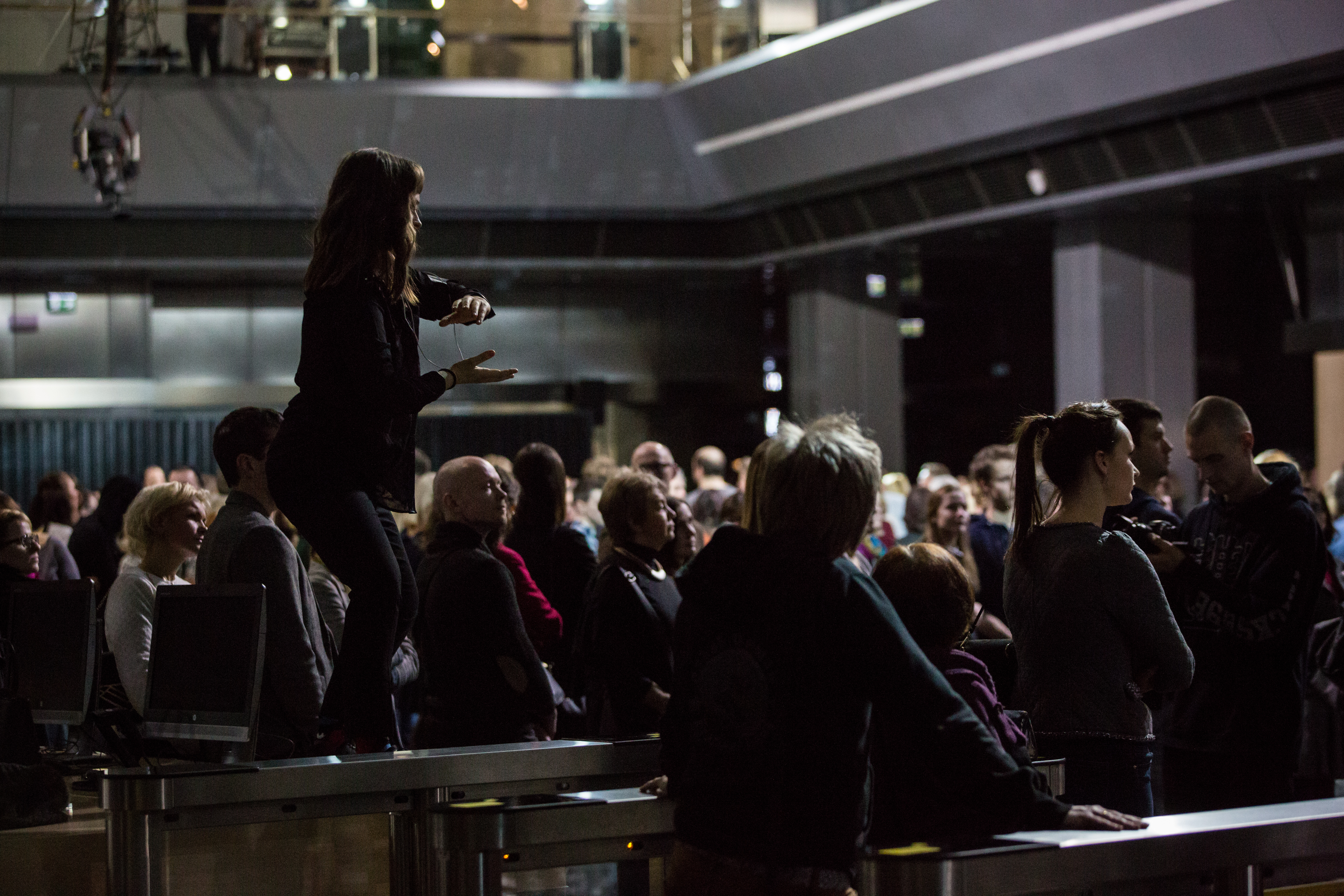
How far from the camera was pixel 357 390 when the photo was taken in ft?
9.97

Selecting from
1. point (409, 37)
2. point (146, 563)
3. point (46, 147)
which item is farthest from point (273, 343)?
point (146, 563)

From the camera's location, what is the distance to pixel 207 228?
15.6 metres

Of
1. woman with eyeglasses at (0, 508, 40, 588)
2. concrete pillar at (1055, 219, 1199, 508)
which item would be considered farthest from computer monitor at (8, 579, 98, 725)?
concrete pillar at (1055, 219, 1199, 508)

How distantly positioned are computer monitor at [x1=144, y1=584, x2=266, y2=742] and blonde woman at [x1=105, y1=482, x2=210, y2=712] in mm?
459

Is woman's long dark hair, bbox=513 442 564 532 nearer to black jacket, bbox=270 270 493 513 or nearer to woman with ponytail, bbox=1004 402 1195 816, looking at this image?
Answer: black jacket, bbox=270 270 493 513

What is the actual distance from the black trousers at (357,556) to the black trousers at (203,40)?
39.8 feet

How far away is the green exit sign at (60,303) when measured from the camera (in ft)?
53.8

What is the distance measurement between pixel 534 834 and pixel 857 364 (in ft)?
45.7

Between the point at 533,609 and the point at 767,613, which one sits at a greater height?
the point at 767,613

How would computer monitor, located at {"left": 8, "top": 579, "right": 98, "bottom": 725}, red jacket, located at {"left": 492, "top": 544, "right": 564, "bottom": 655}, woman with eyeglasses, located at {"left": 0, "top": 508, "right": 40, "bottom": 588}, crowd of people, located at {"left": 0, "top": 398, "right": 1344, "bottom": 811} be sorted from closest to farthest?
crowd of people, located at {"left": 0, "top": 398, "right": 1344, "bottom": 811} < computer monitor, located at {"left": 8, "top": 579, "right": 98, "bottom": 725} < red jacket, located at {"left": 492, "top": 544, "right": 564, "bottom": 655} < woman with eyeglasses, located at {"left": 0, "top": 508, "right": 40, "bottom": 588}

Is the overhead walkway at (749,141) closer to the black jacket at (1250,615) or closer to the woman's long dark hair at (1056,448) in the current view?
the black jacket at (1250,615)

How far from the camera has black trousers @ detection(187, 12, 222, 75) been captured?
14039 mm

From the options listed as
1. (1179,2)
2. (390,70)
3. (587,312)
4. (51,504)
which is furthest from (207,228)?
(1179,2)

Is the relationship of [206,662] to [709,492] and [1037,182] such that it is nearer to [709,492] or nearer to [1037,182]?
[709,492]
